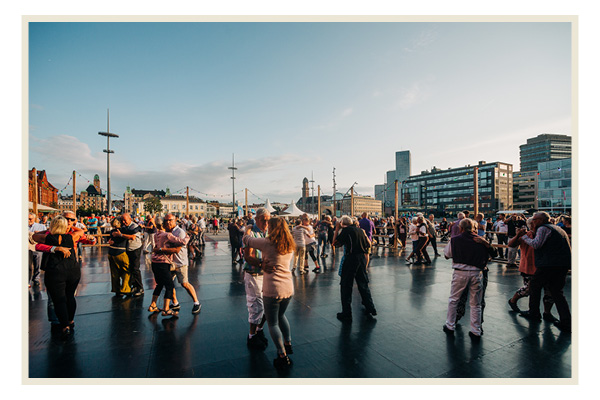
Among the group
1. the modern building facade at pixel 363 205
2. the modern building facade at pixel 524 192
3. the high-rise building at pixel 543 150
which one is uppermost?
the high-rise building at pixel 543 150

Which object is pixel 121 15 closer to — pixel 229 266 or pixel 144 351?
pixel 144 351

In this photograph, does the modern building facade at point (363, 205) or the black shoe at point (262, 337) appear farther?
the modern building facade at point (363, 205)

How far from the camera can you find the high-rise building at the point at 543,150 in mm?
108188

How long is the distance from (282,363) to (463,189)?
124 metres

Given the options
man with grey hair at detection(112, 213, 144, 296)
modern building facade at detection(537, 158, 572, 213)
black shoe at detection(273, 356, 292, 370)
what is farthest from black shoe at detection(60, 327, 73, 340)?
modern building facade at detection(537, 158, 572, 213)

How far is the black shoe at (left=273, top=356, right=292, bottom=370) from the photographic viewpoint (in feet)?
9.67

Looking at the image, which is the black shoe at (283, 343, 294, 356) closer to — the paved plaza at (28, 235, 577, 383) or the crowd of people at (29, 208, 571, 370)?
the crowd of people at (29, 208, 571, 370)

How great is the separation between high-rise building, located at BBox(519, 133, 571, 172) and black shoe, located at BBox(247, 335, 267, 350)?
468ft

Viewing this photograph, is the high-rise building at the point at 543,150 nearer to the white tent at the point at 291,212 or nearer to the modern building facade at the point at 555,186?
the modern building facade at the point at 555,186

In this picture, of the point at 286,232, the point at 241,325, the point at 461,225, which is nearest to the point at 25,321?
the point at 241,325

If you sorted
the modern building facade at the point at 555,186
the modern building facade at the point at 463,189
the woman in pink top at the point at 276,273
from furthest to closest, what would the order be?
the modern building facade at the point at 463,189 < the modern building facade at the point at 555,186 < the woman in pink top at the point at 276,273

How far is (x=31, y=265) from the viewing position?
21.3ft

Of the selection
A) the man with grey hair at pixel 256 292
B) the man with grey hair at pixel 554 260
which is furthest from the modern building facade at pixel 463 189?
the man with grey hair at pixel 256 292

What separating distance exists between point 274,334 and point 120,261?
425 cm
